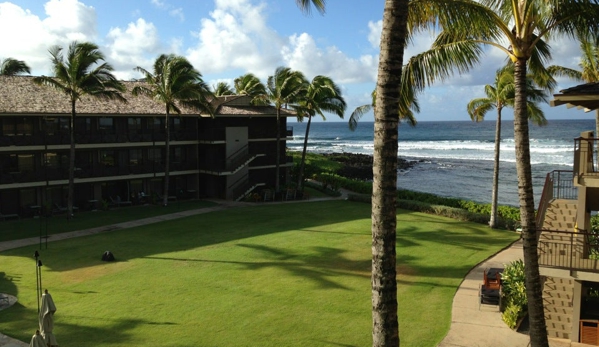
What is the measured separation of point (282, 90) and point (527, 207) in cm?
3214

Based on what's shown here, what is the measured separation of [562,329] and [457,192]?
46.3 m

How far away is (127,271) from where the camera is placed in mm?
22188

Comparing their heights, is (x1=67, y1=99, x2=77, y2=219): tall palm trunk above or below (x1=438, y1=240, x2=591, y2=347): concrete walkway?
above

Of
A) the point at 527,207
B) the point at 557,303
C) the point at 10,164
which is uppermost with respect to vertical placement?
the point at 527,207

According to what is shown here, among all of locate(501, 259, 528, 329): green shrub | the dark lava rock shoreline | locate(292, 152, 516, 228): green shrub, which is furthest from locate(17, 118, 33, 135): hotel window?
the dark lava rock shoreline

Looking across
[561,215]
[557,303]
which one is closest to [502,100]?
[561,215]

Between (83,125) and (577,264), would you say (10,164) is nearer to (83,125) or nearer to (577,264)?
(83,125)

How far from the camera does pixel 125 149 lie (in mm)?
40062

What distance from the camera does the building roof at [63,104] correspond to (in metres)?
33.7

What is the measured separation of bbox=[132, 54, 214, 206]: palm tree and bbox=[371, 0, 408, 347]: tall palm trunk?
1231 inches

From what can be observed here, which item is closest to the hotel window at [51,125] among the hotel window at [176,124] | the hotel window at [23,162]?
the hotel window at [23,162]

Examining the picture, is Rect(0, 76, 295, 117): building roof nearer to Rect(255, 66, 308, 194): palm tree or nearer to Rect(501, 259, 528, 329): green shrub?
Rect(255, 66, 308, 194): palm tree

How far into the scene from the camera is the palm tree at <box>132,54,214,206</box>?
121 ft

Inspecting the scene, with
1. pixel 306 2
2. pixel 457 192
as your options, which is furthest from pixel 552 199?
pixel 457 192
